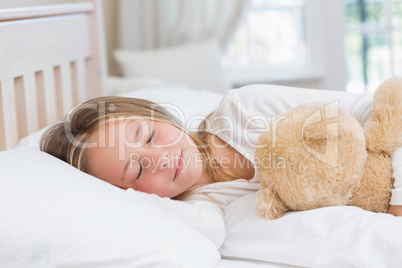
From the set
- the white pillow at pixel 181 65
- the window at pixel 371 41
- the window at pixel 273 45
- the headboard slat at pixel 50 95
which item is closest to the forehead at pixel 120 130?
the headboard slat at pixel 50 95

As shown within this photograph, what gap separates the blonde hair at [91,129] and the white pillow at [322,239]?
0.63ft

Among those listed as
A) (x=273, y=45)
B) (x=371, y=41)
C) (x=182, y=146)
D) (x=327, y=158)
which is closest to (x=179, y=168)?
(x=182, y=146)

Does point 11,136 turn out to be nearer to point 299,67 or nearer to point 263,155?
point 263,155

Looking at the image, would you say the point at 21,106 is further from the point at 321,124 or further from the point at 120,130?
the point at 321,124

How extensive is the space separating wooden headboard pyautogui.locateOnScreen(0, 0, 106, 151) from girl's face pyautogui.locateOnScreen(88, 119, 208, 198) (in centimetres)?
27

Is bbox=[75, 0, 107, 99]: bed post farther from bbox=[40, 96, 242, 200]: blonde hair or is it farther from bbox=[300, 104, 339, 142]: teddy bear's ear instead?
bbox=[300, 104, 339, 142]: teddy bear's ear

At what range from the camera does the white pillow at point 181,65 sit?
2.53 m

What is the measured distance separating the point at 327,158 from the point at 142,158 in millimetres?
372

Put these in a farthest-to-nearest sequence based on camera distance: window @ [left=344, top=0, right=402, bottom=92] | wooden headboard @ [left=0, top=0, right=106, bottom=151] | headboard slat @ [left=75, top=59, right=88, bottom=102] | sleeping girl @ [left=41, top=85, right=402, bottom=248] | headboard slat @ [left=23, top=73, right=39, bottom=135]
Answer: window @ [left=344, top=0, right=402, bottom=92]
headboard slat @ [left=75, top=59, right=88, bottom=102]
headboard slat @ [left=23, top=73, right=39, bottom=135]
wooden headboard @ [left=0, top=0, right=106, bottom=151]
sleeping girl @ [left=41, top=85, right=402, bottom=248]

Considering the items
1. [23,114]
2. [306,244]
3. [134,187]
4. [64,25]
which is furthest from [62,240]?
[64,25]

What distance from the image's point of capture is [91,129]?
3.73ft

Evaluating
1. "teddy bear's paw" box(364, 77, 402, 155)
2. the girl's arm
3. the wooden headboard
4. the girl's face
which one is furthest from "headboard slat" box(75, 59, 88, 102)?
"teddy bear's paw" box(364, 77, 402, 155)

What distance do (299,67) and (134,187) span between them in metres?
1.91

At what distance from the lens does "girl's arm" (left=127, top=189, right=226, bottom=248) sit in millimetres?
1047
